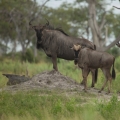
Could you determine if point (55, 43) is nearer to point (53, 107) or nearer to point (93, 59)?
point (93, 59)

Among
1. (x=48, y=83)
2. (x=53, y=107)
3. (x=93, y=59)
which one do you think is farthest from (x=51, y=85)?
(x=53, y=107)

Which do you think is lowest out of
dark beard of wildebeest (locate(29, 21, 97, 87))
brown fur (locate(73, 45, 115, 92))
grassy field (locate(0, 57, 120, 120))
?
grassy field (locate(0, 57, 120, 120))

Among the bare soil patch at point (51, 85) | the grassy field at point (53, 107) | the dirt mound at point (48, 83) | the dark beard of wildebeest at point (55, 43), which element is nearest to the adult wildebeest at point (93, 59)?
the bare soil patch at point (51, 85)

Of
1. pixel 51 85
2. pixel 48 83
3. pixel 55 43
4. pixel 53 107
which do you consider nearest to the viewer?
pixel 53 107

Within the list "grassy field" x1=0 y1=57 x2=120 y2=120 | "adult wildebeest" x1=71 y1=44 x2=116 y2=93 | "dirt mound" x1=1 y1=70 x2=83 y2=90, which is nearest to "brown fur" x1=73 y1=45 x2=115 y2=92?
"adult wildebeest" x1=71 y1=44 x2=116 y2=93

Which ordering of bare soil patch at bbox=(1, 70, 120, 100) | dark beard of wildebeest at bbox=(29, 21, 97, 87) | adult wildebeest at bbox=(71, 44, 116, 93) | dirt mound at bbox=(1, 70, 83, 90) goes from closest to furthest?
adult wildebeest at bbox=(71, 44, 116, 93)
bare soil patch at bbox=(1, 70, 120, 100)
dirt mound at bbox=(1, 70, 83, 90)
dark beard of wildebeest at bbox=(29, 21, 97, 87)

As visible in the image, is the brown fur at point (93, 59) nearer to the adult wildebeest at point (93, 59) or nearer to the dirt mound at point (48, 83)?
the adult wildebeest at point (93, 59)

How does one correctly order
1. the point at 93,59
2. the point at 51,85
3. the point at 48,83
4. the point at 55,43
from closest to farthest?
the point at 93,59
the point at 51,85
the point at 48,83
the point at 55,43

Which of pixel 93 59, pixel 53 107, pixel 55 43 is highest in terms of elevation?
pixel 55 43

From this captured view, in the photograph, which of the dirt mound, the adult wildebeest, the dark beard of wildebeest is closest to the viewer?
the adult wildebeest

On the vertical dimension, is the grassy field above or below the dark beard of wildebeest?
below

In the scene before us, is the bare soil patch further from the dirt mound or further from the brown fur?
the brown fur

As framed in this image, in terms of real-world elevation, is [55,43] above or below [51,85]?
above

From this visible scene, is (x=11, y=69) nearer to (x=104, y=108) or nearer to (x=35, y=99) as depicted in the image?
(x=35, y=99)
